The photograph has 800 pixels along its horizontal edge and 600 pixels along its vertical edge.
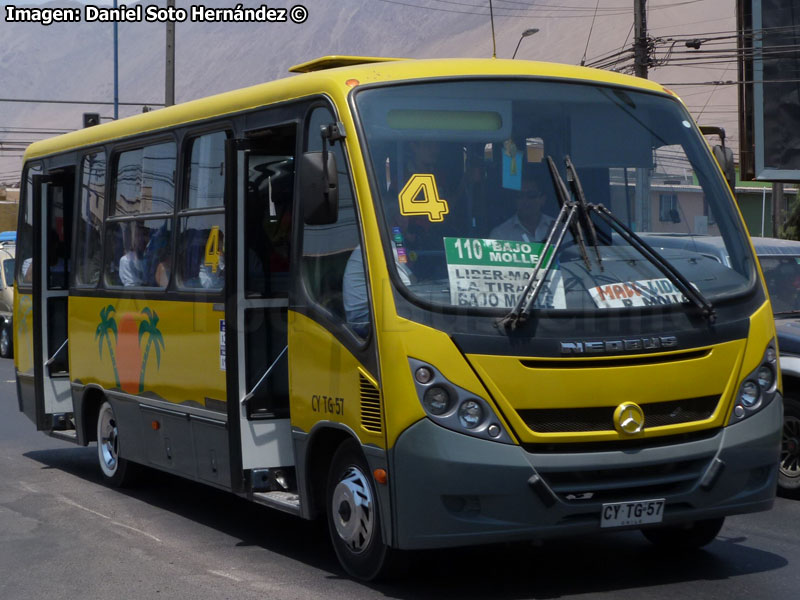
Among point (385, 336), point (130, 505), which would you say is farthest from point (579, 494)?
point (130, 505)

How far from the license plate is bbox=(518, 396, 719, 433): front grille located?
37 centimetres

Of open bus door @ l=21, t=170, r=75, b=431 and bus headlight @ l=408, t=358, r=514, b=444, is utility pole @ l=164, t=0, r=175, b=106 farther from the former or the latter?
bus headlight @ l=408, t=358, r=514, b=444

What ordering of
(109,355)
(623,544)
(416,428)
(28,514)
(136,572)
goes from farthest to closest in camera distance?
(109,355)
(28,514)
(623,544)
(136,572)
(416,428)

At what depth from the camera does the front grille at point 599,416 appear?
20.7 ft

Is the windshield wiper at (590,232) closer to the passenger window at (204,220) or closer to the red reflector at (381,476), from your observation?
the red reflector at (381,476)

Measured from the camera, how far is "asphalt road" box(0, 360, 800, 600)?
22.4 feet

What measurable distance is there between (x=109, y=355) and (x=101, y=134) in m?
1.82

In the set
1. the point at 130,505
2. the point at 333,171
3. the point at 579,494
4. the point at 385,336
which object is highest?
the point at 333,171

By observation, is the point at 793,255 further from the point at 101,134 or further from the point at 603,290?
the point at 101,134

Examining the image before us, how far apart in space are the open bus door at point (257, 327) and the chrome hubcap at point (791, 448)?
3.66m

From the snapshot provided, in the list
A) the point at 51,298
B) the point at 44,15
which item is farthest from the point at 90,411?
the point at 44,15

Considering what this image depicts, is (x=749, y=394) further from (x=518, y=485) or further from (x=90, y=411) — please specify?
(x=90, y=411)

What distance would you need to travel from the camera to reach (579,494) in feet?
21.0

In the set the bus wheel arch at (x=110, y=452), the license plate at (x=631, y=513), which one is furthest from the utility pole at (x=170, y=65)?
the license plate at (x=631, y=513)
